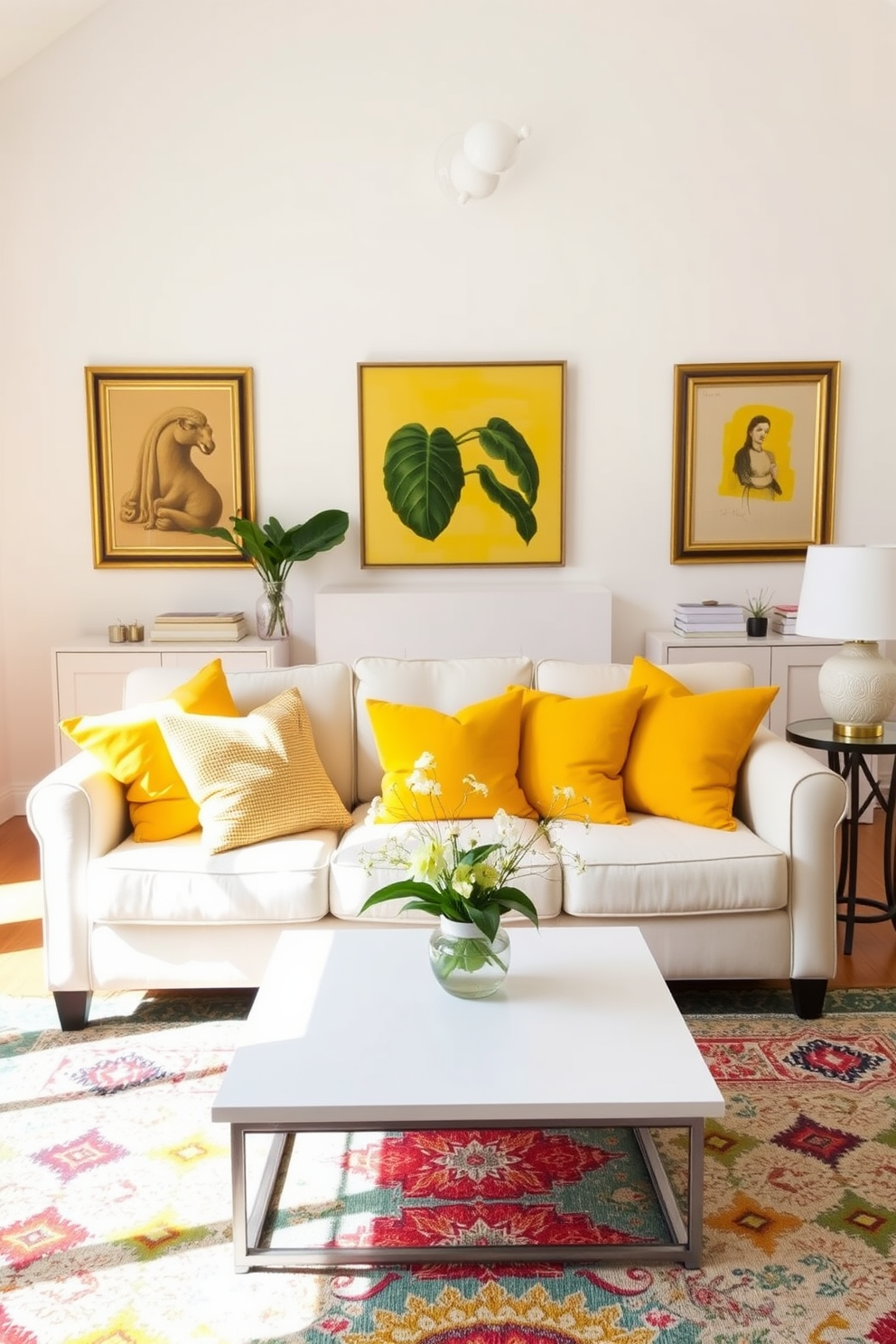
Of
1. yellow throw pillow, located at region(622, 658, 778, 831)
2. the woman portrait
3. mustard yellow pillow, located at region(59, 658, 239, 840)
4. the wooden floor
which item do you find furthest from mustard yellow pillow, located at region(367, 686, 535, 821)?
the woman portrait

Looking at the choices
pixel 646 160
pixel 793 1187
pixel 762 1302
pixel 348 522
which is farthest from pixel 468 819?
pixel 646 160

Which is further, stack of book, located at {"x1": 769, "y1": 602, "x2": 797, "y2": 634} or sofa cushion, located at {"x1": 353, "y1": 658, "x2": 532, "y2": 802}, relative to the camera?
stack of book, located at {"x1": 769, "y1": 602, "x2": 797, "y2": 634}

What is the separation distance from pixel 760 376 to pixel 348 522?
6.04ft

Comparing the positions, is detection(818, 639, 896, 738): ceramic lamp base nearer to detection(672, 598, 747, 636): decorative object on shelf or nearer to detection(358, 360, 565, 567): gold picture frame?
detection(672, 598, 747, 636): decorative object on shelf

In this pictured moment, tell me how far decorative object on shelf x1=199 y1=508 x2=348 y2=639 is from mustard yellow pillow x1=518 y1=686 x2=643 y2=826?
178 cm

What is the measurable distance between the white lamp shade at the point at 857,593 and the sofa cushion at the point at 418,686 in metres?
0.90

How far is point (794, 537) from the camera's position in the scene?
208 inches

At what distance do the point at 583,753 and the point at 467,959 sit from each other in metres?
1.17

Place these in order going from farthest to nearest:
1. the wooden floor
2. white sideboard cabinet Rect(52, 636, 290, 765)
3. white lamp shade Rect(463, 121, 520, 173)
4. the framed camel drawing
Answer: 1. the framed camel drawing
2. white sideboard cabinet Rect(52, 636, 290, 765)
3. white lamp shade Rect(463, 121, 520, 173)
4. the wooden floor

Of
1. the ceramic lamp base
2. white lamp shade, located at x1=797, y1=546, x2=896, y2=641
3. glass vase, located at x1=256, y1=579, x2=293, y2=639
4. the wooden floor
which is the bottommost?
the wooden floor

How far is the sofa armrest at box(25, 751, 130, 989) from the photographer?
3.12 metres

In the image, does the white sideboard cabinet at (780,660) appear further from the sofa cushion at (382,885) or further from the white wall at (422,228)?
the sofa cushion at (382,885)

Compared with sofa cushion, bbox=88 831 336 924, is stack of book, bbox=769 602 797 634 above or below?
above

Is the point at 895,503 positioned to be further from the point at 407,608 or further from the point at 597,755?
the point at 597,755
